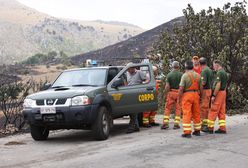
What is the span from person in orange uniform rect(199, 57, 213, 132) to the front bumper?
285cm

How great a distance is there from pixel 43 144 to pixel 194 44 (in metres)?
9.92

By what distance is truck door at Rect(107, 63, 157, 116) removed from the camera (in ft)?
38.6

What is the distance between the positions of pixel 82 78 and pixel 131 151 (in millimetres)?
3259

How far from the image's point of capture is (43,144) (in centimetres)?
1096

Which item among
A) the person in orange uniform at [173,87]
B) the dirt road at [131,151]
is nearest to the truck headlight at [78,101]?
the dirt road at [131,151]

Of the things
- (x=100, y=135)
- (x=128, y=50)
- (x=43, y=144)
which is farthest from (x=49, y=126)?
(x=128, y=50)

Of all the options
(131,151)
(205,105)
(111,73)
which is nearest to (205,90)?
(205,105)

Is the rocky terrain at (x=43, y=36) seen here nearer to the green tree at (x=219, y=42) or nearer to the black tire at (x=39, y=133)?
the green tree at (x=219, y=42)

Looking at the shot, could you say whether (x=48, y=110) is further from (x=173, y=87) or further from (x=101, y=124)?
(x=173, y=87)

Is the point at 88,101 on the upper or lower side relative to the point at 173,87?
lower

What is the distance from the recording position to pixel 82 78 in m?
11.9

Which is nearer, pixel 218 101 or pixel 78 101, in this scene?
pixel 78 101

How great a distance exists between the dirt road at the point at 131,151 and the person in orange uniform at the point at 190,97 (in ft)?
1.24

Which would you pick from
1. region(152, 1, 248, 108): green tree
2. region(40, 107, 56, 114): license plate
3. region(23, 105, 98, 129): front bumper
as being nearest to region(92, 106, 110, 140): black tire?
region(23, 105, 98, 129): front bumper
